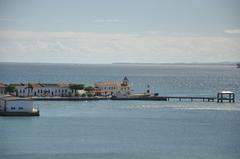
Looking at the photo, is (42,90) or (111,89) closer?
(42,90)

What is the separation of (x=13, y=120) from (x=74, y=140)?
39.4 ft

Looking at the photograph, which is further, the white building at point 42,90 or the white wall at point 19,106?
the white building at point 42,90

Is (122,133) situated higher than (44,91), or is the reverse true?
(44,91)

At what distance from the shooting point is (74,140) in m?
39.6

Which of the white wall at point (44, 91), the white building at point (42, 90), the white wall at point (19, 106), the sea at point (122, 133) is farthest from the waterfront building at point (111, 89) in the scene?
the white wall at point (19, 106)

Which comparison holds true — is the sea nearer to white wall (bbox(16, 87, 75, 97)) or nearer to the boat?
the boat

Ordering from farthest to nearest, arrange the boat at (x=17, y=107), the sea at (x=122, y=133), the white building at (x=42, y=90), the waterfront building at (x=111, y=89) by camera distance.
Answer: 1. the waterfront building at (x=111, y=89)
2. the white building at (x=42, y=90)
3. the boat at (x=17, y=107)
4. the sea at (x=122, y=133)

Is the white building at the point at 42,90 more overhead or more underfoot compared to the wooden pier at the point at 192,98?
more overhead

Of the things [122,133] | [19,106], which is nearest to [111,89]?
[19,106]

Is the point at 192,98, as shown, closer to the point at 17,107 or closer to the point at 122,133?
the point at 17,107

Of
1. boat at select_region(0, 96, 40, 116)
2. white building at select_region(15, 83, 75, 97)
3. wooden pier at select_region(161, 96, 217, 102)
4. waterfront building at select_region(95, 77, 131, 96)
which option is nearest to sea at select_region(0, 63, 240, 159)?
boat at select_region(0, 96, 40, 116)

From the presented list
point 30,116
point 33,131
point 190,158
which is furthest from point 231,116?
point 190,158

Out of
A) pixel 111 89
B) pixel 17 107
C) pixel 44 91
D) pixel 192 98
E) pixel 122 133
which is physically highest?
pixel 111 89

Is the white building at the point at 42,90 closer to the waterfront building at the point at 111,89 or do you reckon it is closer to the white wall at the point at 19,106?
the waterfront building at the point at 111,89
